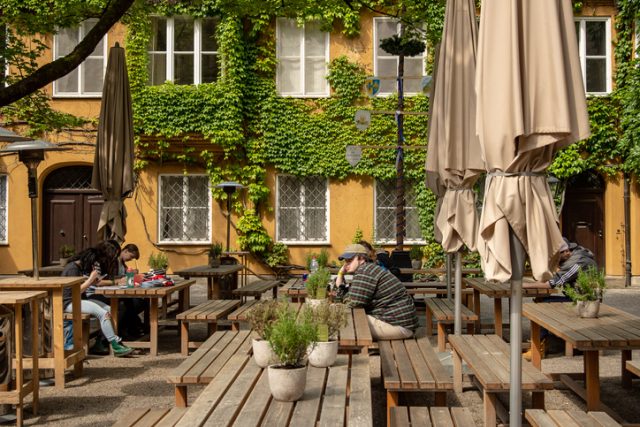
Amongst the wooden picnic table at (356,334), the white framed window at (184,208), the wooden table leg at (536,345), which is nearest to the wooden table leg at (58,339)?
the wooden picnic table at (356,334)

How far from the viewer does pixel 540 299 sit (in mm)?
9758

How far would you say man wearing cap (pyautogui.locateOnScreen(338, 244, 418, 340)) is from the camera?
720cm

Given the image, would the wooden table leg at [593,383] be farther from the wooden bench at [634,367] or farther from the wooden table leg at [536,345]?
the wooden table leg at [536,345]

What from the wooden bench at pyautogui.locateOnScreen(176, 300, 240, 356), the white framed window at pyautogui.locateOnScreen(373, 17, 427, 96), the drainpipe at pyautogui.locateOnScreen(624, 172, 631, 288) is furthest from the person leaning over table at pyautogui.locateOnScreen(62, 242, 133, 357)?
the drainpipe at pyautogui.locateOnScreen(624, 172, 631, 288)

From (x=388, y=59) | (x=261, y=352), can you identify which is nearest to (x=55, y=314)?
(x=261, y=352)

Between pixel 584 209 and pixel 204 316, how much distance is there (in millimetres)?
13688

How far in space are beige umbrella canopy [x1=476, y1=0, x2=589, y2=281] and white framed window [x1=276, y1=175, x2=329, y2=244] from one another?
1497 cm

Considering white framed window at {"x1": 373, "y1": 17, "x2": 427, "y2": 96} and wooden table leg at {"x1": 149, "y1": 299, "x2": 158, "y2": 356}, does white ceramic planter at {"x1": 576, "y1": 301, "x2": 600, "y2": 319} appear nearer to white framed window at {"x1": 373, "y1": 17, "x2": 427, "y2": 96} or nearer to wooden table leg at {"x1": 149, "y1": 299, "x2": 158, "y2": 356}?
wooden table leg at {"x1": 149, "y1": 299, "x2": 158, "y2": 356}

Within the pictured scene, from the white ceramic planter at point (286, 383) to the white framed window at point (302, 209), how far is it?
15182mm

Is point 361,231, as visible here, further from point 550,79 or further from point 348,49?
point 550,79

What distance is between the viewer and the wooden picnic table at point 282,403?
381 cm

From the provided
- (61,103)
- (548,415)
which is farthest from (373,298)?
(61,103)

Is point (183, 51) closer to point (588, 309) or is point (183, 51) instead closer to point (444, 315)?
point (444, 315)

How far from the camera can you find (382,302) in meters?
7.30
